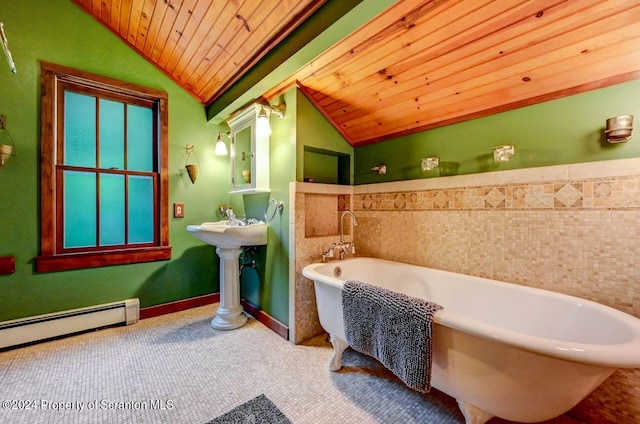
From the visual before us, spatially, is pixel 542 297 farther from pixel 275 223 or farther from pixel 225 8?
pixel 225 8

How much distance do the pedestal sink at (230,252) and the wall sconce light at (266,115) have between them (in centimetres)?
80

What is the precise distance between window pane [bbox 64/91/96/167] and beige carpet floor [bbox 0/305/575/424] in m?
1.51

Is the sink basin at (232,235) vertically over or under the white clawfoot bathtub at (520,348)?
over

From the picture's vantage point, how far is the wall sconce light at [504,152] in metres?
1.61

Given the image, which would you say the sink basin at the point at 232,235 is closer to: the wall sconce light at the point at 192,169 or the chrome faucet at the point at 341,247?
the chrome faucet at the point at 341,247

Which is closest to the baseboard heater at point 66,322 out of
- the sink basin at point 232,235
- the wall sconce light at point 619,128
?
the sink basin at point 232,235

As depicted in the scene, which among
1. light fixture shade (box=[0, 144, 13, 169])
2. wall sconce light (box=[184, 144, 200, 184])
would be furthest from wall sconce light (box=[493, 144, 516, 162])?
light fixture shade (box=[0, 144, 13, 169])

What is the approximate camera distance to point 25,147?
2.03 metres

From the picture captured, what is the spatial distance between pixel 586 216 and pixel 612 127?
1.49ft

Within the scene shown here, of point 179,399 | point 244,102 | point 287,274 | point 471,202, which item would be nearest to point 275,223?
point 287,274

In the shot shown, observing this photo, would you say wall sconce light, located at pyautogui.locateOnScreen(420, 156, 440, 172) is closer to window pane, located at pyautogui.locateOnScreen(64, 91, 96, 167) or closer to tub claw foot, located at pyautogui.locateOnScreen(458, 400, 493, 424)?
tub claw foot, located at pyautogui.locateOnScreen(458, 400, 493, 424)

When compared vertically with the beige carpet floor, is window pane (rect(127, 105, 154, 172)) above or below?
above

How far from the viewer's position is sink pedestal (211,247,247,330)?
2.35 m

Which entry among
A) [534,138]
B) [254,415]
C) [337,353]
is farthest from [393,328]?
[534,138]
